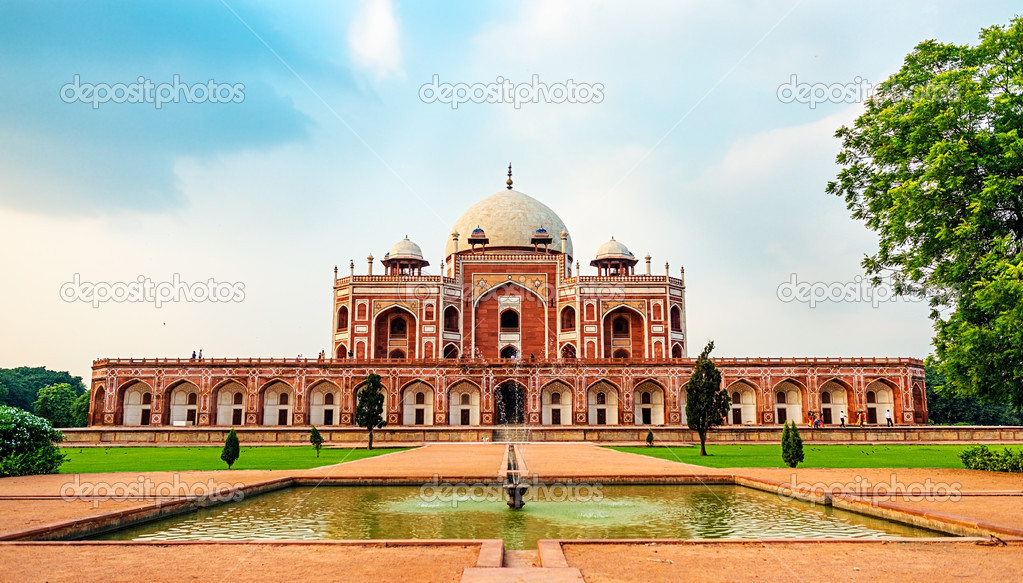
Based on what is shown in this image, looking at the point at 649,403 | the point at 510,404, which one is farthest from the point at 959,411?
the point at 510,404

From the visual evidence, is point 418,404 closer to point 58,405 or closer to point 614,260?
point 614,260

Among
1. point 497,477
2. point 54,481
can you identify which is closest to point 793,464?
point 497,477

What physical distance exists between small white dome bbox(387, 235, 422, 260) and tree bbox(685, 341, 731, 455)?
24.0 metres

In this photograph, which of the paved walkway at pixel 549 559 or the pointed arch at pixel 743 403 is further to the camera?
the pointed arch at pixel 743 403

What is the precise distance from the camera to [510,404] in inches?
1336

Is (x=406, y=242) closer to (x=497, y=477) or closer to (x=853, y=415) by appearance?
(x=853, y=415)

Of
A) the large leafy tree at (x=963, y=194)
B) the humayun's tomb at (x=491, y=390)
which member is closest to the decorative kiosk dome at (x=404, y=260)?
the humayun's tomb at (x=491, y=390)

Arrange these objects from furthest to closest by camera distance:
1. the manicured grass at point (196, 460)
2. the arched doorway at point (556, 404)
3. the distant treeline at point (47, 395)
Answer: the distant treeline at point (47, 395), the arched doorway at point (556, 404), the manicured grass at point (196, 460)

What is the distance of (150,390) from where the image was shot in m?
32.8

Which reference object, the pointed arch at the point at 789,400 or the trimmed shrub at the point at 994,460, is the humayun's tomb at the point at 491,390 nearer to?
the pointed arch at the point at 789,400

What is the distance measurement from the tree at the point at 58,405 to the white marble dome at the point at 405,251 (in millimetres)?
19590

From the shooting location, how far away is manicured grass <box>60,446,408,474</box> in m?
14.3

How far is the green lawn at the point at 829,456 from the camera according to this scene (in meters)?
15.0

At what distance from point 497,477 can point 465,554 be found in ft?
17.7
